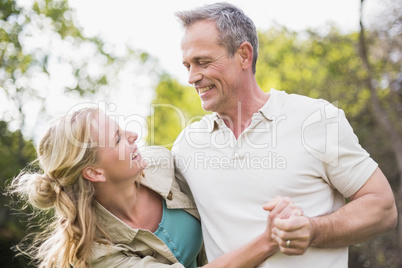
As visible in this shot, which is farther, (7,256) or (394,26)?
(7,256)

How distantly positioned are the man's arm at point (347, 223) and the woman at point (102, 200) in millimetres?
486

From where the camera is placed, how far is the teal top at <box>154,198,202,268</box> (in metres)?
2.67

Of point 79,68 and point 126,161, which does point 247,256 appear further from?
point 79,68

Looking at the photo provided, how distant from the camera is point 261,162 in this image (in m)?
2.44

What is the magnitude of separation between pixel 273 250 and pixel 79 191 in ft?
3.79

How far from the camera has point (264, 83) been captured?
13.7 meters

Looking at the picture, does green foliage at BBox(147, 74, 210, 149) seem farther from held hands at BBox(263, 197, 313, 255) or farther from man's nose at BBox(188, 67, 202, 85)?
held hands at BBox(263, 197, 313, 255)

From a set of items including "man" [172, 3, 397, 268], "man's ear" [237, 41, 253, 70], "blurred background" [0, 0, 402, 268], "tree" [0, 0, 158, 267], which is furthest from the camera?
"tree" [0, 0, 158, 267]

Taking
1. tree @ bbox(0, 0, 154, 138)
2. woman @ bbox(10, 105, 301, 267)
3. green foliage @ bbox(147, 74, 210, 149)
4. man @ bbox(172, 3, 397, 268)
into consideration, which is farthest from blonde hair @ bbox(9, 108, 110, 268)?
green foliage @ bbox(147, 74, 210, 149)

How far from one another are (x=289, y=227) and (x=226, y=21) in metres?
1.32

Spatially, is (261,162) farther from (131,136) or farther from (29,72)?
(29,72)

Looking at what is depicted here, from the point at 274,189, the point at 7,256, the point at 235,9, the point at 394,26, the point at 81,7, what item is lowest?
the point at 7,256

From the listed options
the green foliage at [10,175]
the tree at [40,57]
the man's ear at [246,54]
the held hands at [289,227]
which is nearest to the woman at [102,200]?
the held hands at [289,227]

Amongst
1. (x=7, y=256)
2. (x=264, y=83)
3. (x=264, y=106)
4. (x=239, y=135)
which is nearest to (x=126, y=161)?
(x=239, y=135)
